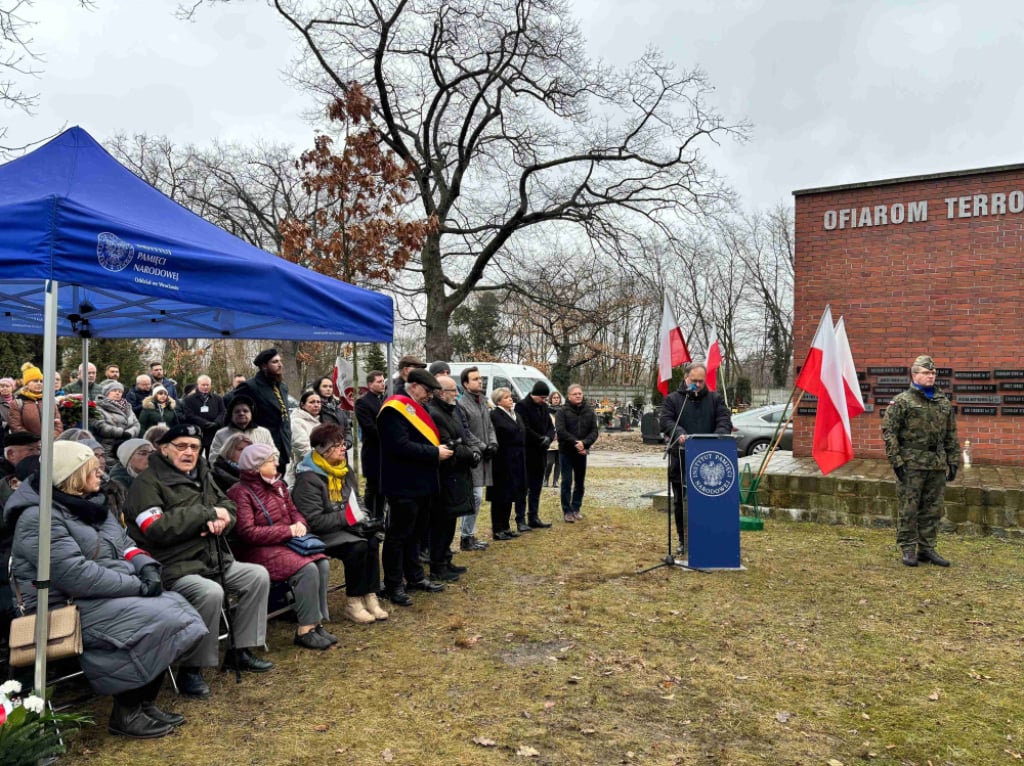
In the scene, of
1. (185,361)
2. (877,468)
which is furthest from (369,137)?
(185,361)

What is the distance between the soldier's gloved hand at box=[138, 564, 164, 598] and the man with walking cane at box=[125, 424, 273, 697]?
0.27 m

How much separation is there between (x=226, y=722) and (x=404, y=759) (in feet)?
3.39

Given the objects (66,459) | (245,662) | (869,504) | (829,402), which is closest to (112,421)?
(245,662)

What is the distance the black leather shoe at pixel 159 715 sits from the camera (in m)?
3.77

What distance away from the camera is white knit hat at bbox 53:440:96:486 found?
12.1ft

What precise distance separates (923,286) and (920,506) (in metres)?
5.18

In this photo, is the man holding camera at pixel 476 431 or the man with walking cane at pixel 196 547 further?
the man holding camera at pixel 476 431

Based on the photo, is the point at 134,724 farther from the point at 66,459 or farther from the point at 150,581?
the point at 66,459

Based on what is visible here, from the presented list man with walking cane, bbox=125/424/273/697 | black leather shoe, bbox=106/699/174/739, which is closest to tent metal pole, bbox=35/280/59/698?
black leather shoe, bbox=106/699/174/739

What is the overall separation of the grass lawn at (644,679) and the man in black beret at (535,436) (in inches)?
86.8

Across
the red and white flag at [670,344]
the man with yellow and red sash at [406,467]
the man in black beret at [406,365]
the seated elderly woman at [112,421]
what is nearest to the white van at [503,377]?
the red and white flag at [670,344]

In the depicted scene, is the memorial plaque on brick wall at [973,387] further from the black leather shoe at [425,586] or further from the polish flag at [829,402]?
the black leather shoe at [425,586]

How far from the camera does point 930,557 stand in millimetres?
7219

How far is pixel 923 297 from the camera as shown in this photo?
1110 centimetres
